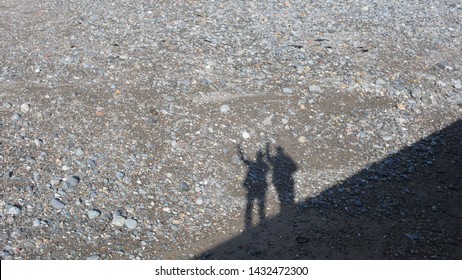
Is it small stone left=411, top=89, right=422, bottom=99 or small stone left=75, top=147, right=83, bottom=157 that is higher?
small stone left=75, top=147, right=83, bottom=157

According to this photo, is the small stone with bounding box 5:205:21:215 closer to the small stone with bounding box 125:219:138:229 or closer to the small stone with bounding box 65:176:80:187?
the small stone with bounding box 65:176:80:187

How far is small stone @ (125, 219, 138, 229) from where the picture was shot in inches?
284

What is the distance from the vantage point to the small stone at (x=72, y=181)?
779 centimetres

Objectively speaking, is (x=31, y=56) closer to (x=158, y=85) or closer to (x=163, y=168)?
(x=158, y=85)

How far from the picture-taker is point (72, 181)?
7.84 meters

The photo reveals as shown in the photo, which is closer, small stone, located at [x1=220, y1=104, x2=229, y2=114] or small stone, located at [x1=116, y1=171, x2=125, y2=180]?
small stone, located at [x1=116, y1=171, x2=125, y2=180]

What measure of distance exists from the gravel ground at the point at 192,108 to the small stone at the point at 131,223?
12 millimetres

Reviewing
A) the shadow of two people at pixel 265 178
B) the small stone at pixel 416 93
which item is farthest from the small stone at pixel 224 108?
the small stone at pixel 416 93

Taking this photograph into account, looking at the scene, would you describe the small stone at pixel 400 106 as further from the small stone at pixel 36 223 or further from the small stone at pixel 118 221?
the small stone at pixel 36 223

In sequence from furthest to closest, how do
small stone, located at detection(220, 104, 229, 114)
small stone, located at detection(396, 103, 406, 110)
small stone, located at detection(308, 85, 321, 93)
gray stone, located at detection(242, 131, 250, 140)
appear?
1. small stone, located at detection(308, 85, 321, 93)
2. small stone, located at detection(396, 103, 406, 110)
3. small stone, located at detection(220, 104, 229, 114)
4. gray stone, located at detection(242, 131, 250, 140)

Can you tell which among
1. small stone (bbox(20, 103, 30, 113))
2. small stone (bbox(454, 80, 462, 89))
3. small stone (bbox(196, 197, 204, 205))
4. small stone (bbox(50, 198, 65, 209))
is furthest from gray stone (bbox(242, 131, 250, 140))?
small stone (bbox(454, 80, 462, 89))

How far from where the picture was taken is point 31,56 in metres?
10.9

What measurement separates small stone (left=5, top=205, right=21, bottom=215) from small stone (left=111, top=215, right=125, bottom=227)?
111cm

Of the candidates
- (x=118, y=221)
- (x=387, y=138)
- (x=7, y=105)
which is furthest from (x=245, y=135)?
(x=7, y=105)
